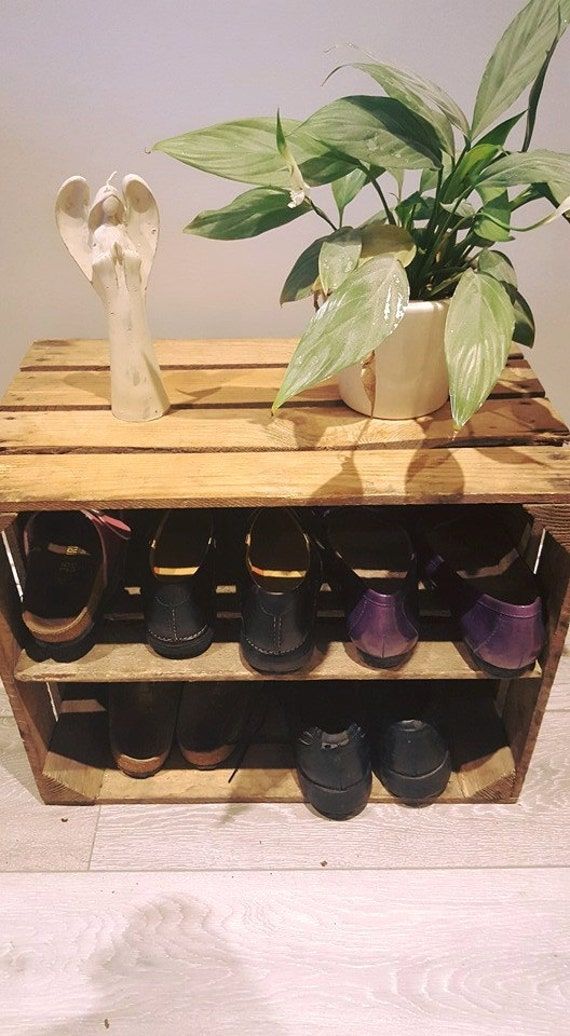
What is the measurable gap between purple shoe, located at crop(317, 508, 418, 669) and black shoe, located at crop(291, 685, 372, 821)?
131 mm

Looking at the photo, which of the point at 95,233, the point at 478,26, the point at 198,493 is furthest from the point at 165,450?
the point at 478,26

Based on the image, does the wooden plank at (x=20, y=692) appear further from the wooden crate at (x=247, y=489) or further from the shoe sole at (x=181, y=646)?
the shoe sole at (x=181, y=646)

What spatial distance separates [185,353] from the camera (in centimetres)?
96

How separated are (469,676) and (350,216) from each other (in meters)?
0.61

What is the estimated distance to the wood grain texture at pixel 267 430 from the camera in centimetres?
77

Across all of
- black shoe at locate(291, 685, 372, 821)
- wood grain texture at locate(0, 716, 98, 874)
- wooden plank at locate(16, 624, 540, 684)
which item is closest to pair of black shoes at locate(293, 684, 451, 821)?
black shoe at locate(291, 685, 372, 821)

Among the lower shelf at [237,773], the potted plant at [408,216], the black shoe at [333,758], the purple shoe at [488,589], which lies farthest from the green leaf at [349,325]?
the lower shelf at [237,773]

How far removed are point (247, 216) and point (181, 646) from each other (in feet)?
1.49

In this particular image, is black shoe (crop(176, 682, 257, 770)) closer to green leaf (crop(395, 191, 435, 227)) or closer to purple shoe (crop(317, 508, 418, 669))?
purple shoe (crop(317, 508, 418, 669))

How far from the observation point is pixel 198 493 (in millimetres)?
707

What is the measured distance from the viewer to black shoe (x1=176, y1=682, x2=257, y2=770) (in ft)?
3.15

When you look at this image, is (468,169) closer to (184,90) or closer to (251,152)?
(251,152)

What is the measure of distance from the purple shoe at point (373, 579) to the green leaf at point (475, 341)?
268 millimetres

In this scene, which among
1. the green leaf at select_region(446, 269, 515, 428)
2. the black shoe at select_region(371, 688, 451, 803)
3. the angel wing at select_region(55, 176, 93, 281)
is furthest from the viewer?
the black shoe at select_region(371, 688, 451, 803)
